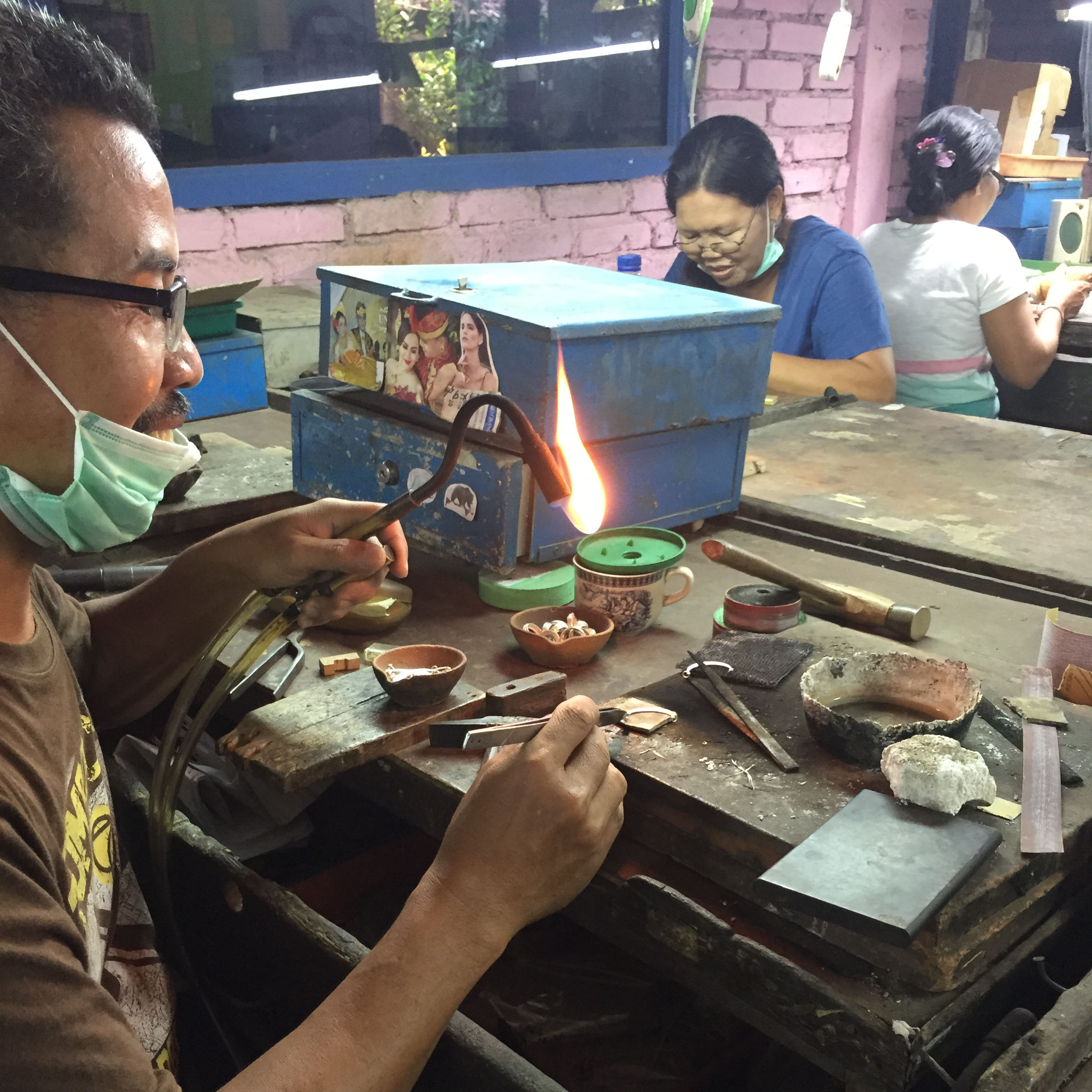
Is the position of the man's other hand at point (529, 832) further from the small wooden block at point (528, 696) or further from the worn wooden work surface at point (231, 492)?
the worn wooden work surface at point (231, 492)

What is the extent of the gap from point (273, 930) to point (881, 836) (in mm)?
728

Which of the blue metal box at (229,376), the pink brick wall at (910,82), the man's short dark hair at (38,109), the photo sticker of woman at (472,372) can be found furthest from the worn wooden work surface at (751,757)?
the pink brick wall at (910,82)

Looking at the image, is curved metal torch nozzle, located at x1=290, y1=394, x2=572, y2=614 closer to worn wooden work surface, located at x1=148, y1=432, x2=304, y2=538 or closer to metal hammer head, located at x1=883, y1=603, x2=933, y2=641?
metal hammer head, located at x1=883, y1=603, x2=933, y2=641

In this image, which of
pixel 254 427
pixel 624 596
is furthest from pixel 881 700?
pixel 254 427

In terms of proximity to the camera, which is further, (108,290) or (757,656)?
(757,656)

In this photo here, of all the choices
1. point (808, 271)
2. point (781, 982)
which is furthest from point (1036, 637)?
point (808, 271)

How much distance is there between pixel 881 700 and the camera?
1.30 metres

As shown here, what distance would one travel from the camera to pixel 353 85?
11.9 feet

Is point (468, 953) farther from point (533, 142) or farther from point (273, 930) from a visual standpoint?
point (533, 142)

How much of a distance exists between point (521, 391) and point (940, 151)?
287 centimetres

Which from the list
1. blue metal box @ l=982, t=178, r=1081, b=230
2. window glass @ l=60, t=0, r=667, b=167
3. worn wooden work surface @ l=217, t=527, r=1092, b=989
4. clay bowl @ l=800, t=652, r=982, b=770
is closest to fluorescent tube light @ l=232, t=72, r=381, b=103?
Answer: window glass @ l=60, t=0, r=667, b=167

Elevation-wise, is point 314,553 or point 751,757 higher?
point 314,553

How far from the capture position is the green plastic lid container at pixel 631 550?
1.57 m

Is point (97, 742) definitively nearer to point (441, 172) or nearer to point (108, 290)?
point (108, 290)
